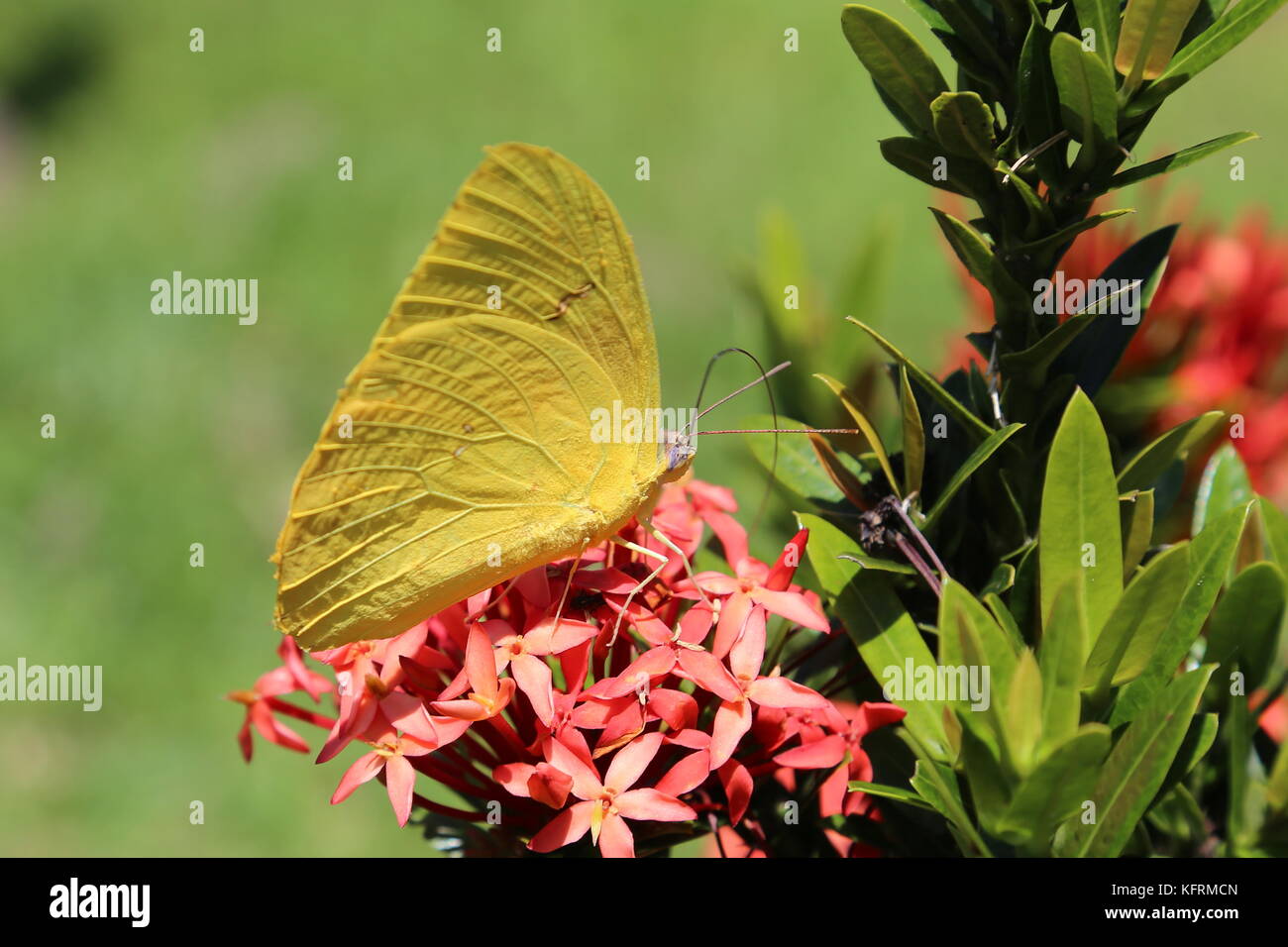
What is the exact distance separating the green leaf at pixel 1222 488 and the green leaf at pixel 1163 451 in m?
0.24

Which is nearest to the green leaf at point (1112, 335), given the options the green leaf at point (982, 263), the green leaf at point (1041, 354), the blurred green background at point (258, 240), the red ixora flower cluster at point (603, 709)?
the green leaf at point (1041, 354)

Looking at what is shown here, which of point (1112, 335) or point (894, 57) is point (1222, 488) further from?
point (894, 57)

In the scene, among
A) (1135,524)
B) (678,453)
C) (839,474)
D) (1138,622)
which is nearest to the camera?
(1138,622)

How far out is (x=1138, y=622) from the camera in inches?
43.7

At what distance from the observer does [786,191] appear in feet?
20.2

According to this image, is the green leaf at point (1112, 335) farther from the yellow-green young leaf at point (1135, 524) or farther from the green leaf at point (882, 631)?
the green leaf at point (882, 631)

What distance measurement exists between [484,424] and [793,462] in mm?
423

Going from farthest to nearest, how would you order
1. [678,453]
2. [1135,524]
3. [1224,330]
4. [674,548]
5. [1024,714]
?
[1224,330], [678,453], [674,548], [1135,524], [1024,714]

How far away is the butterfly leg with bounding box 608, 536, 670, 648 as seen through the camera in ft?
4.52

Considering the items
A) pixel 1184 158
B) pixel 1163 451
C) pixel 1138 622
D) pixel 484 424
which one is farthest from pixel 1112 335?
pixel 484 424

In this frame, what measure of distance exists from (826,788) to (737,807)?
0.40 feet

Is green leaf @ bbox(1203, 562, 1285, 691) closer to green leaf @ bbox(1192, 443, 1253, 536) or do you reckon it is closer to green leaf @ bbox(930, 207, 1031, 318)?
green leaf @ bbox(1192, 443, 1253, 536)

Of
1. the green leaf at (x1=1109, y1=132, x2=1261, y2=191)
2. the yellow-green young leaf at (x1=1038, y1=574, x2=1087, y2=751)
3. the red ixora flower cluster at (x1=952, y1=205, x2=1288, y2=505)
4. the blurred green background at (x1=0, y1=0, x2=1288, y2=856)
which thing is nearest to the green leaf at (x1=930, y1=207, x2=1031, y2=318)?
the green leaf at (x1=1109, y1=132, x2=1261, y2=191)

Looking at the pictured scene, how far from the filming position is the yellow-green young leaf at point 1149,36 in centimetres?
104
